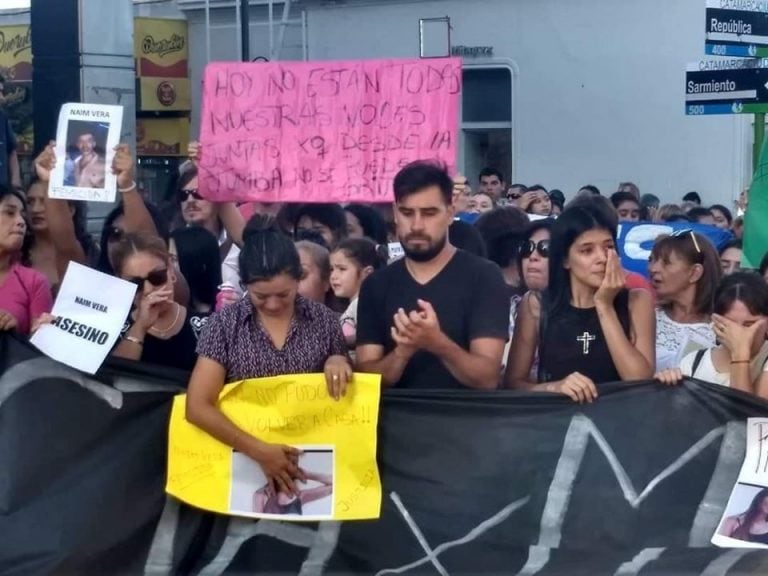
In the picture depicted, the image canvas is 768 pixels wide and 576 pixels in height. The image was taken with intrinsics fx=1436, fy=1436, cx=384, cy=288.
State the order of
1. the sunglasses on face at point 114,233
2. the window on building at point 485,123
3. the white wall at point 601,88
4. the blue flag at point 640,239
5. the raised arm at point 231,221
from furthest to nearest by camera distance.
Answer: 1. the window on building at point 485,123
2. the white wall at point 601,88
3. the blue flag at point 640,239
4. the raised arm at point 231,221
5. the sunglasses on face at point 114,233

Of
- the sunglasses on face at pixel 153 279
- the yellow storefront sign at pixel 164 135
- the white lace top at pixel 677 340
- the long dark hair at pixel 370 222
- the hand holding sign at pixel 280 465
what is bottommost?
the hand holding sign at pixel 280 465

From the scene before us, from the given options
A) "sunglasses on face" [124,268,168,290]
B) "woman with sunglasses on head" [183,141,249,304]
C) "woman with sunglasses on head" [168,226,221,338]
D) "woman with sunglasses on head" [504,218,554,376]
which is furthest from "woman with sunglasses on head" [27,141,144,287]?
"woman with sunglasses on head" [504,218,554,376]

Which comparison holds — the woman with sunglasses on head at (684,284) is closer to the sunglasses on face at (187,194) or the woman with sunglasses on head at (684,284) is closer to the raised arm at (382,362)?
the raised arm at (382,362)

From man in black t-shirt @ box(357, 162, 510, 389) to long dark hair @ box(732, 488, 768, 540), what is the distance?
0.92 metres

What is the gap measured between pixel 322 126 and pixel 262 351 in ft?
6.80

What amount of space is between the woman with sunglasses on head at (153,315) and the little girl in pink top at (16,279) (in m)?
0.30

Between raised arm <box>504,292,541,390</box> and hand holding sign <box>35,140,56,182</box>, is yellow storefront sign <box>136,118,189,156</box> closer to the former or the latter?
hand holding sign <box>35,140,56,182</box>

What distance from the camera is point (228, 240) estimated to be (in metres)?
6.93

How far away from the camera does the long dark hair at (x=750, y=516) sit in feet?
15.3

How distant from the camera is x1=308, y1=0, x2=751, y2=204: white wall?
60.4 ft

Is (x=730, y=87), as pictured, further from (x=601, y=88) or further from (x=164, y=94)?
(x=164, y=94)

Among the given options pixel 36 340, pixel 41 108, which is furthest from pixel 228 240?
pixel 36 340

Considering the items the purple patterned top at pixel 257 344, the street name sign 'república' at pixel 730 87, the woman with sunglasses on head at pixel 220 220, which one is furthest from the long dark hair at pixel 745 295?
the street name sign 'república' at pixel 730 87

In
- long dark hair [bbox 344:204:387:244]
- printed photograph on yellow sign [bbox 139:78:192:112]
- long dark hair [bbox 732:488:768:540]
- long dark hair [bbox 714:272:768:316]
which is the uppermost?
printed photograph on yellow sign [bbox 139:78:192:112]
